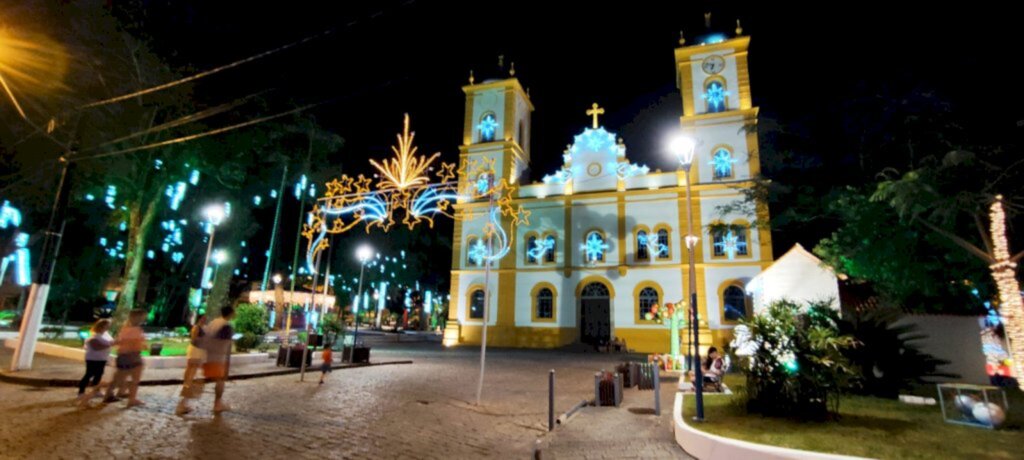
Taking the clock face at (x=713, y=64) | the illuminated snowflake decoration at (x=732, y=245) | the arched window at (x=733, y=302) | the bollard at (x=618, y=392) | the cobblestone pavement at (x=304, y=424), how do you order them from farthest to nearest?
the clock face at (x=713, y=64) → the illuminated snowflake decoration at (x=732, y=245) → the arched window at (x=733, y=302) → the bollard at (x=618, y=392) → the cobblestone pavement at (x=304, y=424)

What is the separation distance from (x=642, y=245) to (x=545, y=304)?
663 centimetres

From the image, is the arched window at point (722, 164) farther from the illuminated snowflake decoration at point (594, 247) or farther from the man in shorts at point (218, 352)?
the man in shorts at point (218, 352)

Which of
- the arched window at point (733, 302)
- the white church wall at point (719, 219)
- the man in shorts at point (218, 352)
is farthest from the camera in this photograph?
the white church wall at point (719, 219)

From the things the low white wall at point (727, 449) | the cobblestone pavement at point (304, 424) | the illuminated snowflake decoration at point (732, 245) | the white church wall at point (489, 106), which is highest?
the white church wall at point (489, 106)

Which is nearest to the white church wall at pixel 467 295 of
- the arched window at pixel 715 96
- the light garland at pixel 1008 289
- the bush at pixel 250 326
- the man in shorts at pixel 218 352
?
the bush at pixel 250 326

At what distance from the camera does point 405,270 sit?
161ft

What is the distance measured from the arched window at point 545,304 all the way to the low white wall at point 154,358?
48.0 feet

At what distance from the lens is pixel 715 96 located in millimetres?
28234

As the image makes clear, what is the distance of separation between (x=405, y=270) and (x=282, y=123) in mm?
27711

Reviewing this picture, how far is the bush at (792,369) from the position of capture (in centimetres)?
763

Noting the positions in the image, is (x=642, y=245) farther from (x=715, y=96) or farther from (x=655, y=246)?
(x=715, y=96)

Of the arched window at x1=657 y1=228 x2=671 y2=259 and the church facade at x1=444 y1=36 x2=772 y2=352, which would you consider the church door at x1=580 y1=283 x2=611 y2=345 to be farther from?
the arched window at x1=657 y1=228 x2=671 y2=259

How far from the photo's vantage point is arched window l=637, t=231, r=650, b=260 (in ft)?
90.7

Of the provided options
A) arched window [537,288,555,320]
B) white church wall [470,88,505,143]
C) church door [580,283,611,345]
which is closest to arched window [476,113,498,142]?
white church wall [470,88,505,143]
